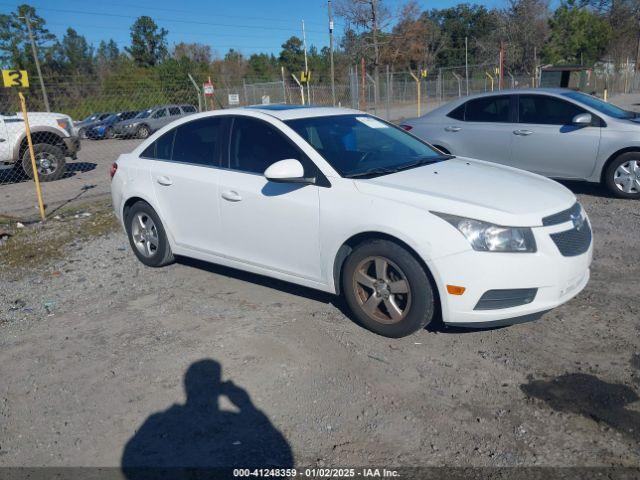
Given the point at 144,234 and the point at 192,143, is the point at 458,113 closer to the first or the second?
the point at 192,143

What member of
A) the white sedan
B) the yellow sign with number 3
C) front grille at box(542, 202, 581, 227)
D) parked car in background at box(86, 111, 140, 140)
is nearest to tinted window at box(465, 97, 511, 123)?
the white sedan

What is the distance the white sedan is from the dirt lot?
0.34m

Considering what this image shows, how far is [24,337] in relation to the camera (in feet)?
15.0

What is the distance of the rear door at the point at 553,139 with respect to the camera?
775 centimetres

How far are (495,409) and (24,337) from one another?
3.66 meters

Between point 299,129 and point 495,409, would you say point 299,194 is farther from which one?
point 495,409

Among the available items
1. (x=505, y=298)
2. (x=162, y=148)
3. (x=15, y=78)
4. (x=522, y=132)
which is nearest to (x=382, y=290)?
(x=505, y=298)

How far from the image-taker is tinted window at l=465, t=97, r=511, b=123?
849cm

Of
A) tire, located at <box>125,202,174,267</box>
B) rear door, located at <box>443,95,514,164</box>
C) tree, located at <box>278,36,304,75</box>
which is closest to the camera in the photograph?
tire, located at <box>125,202,174,267</box>

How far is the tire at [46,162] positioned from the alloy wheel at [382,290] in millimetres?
10514

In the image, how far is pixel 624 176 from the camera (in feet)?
25.1

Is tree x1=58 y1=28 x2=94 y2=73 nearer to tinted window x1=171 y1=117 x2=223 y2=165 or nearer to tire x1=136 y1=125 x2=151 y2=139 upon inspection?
tire x1=136 y1=125 x2=151 y2=139

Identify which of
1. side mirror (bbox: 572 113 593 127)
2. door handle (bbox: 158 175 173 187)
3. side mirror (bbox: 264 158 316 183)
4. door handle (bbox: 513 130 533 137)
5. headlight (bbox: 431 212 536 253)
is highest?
side mirror (bbox: 572 113 593 127)

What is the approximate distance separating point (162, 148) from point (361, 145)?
2083 millimetres
